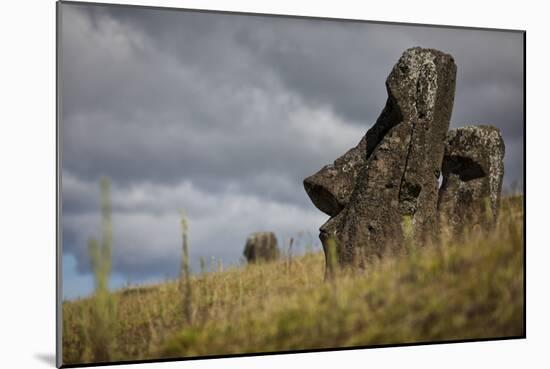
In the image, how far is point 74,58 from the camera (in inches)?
361

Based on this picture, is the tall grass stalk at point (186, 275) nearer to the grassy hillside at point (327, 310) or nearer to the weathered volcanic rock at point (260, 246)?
the grassy hillside at point (327, 310)

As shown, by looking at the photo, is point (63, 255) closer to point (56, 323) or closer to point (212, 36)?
point (56, 323)

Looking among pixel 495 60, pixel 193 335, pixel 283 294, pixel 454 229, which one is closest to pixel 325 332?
pixel 283 294

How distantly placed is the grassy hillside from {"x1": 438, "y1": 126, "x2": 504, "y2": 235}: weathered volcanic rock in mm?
1353

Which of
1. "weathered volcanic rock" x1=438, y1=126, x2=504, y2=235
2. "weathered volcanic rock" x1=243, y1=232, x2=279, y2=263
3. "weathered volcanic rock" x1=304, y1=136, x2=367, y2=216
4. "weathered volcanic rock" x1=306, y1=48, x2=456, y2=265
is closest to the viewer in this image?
"weathered volcanic rock" x1=306, y1=48, x2=456, y2=265

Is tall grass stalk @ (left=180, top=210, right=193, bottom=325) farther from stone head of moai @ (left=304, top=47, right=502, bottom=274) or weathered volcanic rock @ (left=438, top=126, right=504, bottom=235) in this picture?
weathered volcanic rock @ (left=438, top=126, right=504, bottom=235)

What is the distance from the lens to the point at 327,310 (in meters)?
9.49

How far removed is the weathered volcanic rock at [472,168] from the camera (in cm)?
1173

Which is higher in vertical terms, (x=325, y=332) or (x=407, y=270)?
(x=407, y=270)

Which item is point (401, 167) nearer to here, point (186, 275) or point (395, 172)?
point (395, 172)

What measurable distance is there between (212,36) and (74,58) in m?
1.78

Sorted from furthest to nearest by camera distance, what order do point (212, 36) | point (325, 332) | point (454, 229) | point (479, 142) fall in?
point (479, 142) < point (454, 229) < point (212, 36) < point (325, 332)

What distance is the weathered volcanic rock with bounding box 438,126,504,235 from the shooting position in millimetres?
11727

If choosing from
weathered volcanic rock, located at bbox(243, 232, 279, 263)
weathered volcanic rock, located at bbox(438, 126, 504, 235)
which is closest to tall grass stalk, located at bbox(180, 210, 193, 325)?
weathered volcanic rock, located at bbox(438, 126, 504, 235)
